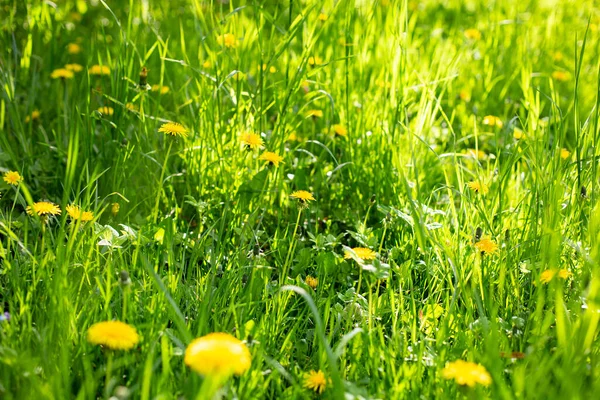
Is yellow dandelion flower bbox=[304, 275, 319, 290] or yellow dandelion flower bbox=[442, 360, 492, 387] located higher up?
yellow dandelion flower bbox=[442, 360, 492, 387]

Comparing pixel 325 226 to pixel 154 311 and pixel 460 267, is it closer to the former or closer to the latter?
pixel 460 267

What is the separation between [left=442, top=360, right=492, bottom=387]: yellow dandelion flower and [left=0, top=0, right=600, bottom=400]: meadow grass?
1 centimetres

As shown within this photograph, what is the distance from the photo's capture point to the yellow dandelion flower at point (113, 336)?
117 centimetres

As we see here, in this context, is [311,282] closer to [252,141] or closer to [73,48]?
[252,141]

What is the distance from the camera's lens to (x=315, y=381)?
1283 mm

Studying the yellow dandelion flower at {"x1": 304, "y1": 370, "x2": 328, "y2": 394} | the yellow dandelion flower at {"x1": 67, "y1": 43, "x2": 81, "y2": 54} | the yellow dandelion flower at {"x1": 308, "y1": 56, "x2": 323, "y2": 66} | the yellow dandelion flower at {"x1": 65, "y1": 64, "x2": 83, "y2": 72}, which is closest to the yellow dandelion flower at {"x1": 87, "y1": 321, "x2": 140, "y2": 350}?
the yellow dandelion flower at {"x1": 304, "y1": 370, "x2": 328, "y2": 394}

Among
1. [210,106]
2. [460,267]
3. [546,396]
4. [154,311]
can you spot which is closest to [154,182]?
[210,106]

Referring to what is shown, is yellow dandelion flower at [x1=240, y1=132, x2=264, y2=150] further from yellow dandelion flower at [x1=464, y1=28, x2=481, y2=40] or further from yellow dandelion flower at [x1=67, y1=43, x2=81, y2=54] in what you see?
yellow dandelion flower at [x1=464, y1=28, x2=481, y2=40]

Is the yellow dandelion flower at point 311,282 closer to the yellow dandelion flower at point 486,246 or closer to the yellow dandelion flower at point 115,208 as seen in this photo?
the yellow dandelion flower at point 486,246

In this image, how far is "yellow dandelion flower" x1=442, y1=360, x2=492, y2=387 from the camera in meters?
1.16

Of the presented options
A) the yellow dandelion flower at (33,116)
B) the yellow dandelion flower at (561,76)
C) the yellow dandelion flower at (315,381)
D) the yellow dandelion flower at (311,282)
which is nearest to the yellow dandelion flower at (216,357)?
the yellow dandelion flower at (315,381)

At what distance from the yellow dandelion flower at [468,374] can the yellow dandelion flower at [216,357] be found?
0.37 m

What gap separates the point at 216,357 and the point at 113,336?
0.24 meters

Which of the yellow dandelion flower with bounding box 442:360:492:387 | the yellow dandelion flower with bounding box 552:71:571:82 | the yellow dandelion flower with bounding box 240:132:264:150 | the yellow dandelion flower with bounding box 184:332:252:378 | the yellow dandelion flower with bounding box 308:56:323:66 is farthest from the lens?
the yellow dandelion flower with bounding box 552:71:571:82
